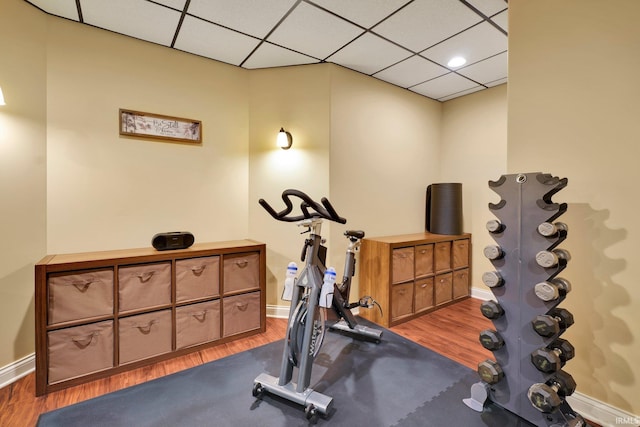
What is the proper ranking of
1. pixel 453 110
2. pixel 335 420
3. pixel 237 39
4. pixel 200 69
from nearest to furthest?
1. pixel 335 420
2. pixel 237 39
3. pixel 200 69
4. pixel 453 110

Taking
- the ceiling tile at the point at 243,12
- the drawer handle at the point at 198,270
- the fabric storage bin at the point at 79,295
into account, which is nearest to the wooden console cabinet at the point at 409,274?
the drawer handle at the point at 198,270

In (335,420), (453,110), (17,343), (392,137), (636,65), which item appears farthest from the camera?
(453,110)

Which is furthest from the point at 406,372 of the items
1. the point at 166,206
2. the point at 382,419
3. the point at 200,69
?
the point at 200,69

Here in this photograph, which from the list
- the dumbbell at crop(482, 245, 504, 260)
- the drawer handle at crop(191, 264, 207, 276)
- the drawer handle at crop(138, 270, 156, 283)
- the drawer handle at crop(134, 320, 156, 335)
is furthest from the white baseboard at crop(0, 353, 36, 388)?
the dumbbell at crop(482, 245, 504, 260)

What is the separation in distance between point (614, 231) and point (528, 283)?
59cm

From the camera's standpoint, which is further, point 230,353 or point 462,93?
point 462,93

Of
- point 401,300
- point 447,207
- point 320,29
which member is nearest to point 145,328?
point 401,300

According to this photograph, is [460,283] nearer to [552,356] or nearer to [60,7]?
[552,356]

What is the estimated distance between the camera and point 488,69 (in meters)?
3.31

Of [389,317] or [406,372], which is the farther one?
[389,317]

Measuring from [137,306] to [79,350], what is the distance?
438 millimetres

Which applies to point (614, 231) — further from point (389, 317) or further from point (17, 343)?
point (17, 343)

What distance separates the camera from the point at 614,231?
5.49 feet

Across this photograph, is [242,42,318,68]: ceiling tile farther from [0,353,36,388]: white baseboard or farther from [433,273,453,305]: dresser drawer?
[0,353,36,388]: white baseboard
